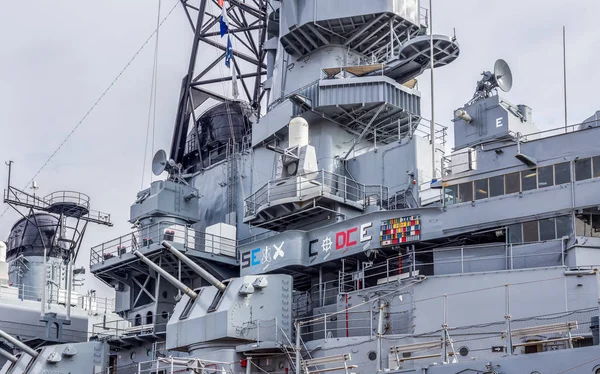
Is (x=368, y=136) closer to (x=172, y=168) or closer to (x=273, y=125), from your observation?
(x=273, y=125)

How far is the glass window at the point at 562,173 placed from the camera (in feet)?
73.7

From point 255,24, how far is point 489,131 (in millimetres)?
16699

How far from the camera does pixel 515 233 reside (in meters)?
22.9

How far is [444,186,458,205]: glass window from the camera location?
24.2 meters

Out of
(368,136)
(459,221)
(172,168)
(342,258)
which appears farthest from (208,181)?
(459,221)

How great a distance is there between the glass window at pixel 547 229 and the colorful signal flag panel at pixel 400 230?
316 centimetres

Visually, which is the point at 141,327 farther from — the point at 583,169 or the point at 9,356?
the point at 583,169

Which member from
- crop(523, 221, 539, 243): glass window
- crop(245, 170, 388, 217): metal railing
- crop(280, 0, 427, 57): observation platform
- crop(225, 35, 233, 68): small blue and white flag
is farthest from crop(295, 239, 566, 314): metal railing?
crop(225, 35, 233, 68): small blue and white flag

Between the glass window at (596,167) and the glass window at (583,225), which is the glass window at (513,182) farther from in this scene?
the glass window at (596,167)

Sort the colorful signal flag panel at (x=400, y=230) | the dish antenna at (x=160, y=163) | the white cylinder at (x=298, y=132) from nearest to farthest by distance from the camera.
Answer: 1. the colorful signal flag panel at (x=400, y=230)
2. the white cylinder at (x=298, y=132)
3. the dish antenna at (x=160, y=163)

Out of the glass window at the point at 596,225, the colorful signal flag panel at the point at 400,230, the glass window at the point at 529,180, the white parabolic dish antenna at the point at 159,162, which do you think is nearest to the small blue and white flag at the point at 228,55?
the white parabolic dish antenna at the point at 159,162

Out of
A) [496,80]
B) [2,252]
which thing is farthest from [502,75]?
[2,252]

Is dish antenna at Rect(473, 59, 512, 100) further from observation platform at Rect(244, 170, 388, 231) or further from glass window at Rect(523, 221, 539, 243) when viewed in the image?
glass window at Rect(523, 221, 539, 243)

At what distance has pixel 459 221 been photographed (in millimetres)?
23922
